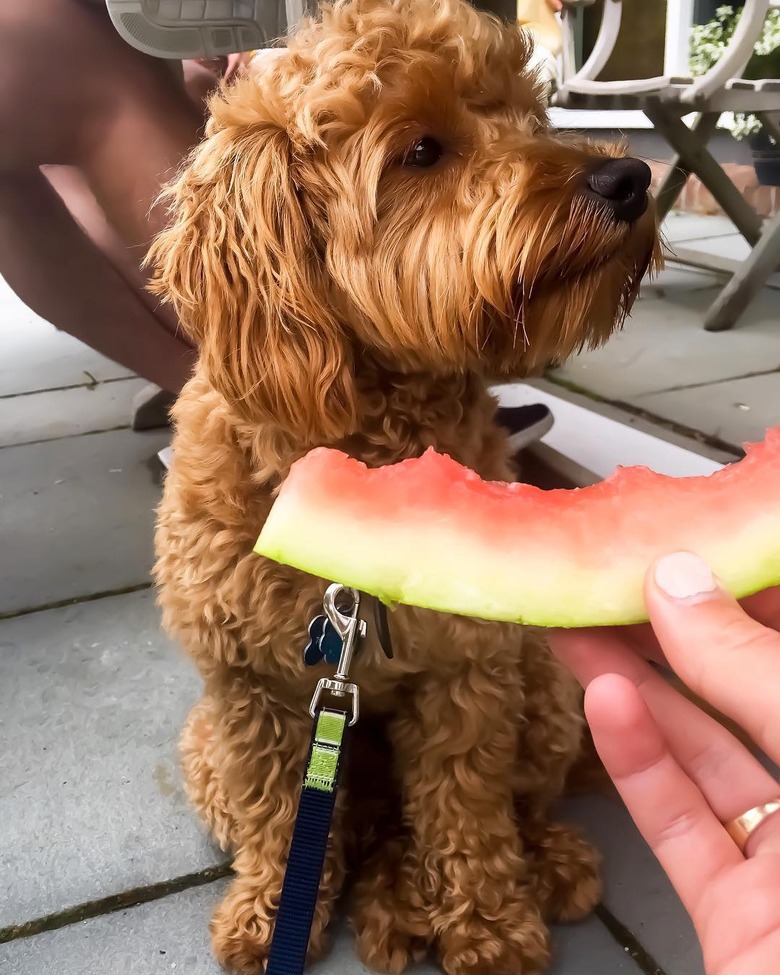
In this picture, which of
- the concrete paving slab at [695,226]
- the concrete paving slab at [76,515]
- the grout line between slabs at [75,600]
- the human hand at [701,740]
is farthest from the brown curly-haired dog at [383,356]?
the concrete paving slab at [695,226]

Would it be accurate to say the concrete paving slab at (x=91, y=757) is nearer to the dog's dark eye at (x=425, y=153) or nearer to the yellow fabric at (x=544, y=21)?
the dog's dark eye at (x=425, y=153)

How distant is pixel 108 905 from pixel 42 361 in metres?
3.71

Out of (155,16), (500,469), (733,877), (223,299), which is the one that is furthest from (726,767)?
(155,16)

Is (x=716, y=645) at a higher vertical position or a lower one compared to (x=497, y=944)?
higher

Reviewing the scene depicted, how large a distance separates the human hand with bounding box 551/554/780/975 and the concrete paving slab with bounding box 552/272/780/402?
8.47 feet

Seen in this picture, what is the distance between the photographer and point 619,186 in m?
1.25

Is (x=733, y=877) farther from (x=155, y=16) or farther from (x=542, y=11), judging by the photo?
(x=542, y=11)

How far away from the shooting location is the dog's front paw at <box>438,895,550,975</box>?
57.7 inches

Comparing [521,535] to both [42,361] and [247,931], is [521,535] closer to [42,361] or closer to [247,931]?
[247,931]

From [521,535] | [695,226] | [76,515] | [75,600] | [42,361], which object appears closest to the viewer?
[521,535]

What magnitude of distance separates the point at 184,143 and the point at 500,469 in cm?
146

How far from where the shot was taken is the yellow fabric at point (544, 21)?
11.1 ft

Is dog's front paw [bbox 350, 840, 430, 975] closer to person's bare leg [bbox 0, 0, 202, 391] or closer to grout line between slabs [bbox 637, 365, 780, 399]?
person's bare leg [bbox 0, 0, 202, 391]

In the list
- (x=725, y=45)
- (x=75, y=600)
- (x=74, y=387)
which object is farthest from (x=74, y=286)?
(x=725, y=45)
